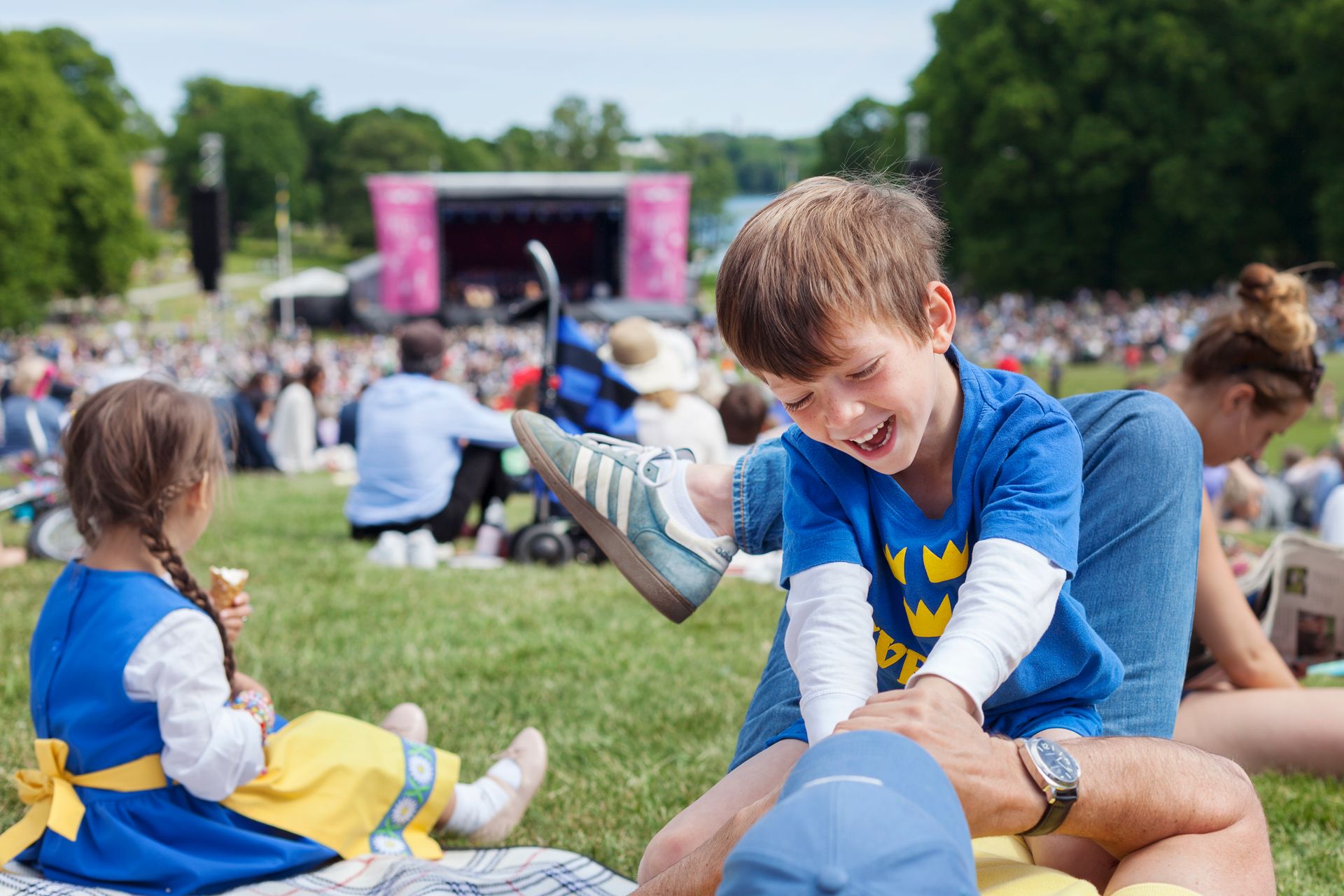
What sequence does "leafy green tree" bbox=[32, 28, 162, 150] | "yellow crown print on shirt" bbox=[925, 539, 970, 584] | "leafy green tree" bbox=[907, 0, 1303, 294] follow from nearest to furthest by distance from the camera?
"yellow crown print on shirt" bbox=[925, 539, 970, 584] → "leafy green tree" bbox=[907, 0, 1303, 294] → "leafy green tree" bbox=[32, 28, 162, 150]

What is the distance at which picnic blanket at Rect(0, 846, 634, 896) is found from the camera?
2.15 meters

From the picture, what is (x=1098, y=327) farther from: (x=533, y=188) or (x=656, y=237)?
(x=533, y=188)

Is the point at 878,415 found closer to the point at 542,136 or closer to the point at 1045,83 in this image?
the point at 1045,83

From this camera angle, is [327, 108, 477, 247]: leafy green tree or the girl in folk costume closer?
the girl in folk costume

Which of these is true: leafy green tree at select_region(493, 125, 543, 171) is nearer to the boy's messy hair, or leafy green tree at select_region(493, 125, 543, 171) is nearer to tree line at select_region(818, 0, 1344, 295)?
tree line at select_region(818, 0, 1344, 295)

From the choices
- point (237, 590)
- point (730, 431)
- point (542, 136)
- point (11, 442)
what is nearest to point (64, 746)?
point (237, 590)

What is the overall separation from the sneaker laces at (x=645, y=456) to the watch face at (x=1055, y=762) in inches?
34.1

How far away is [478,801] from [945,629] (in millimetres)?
1487

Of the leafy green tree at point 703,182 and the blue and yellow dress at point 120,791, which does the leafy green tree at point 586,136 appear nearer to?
the leafy green tree at point 703,182

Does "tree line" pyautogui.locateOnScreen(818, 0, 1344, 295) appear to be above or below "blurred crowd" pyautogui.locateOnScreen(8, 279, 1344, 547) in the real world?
above

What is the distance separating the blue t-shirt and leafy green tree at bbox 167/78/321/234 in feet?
228

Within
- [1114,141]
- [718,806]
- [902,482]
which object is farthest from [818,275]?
[1114,141]

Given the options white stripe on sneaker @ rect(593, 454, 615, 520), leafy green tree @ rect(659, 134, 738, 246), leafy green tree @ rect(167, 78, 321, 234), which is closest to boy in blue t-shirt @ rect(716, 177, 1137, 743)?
white stripe on sneaker @ rect(593, 454, 615, 520)

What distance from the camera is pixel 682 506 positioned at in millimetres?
2020
